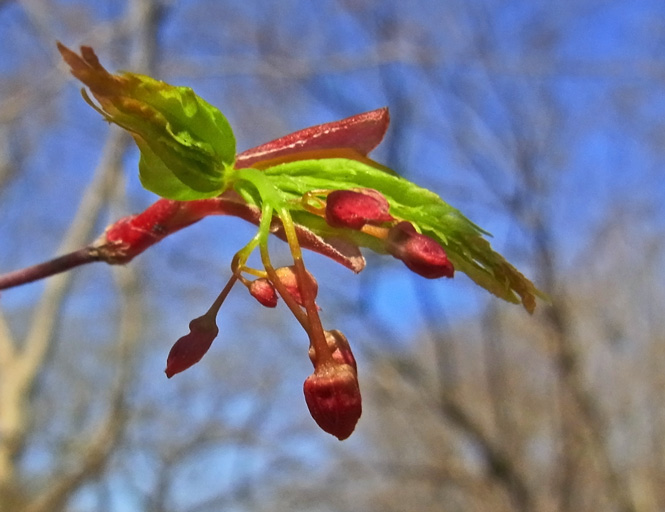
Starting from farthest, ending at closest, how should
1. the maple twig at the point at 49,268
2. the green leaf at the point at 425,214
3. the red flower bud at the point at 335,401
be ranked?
the maple twig at the point at 49,268 → the green leaf at the point at 425,214 → the red flower bud at the point at 335,401

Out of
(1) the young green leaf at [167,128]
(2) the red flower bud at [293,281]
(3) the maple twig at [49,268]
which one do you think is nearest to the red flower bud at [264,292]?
(2) the red flower bud at [293,281]

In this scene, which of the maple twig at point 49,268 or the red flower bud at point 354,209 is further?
the maple twig at point 49,268

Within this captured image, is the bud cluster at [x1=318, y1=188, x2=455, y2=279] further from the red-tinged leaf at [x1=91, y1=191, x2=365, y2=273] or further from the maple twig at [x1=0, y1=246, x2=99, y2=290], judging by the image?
the maple twig at [x1=0, y1=246, x2=99, y2=290]

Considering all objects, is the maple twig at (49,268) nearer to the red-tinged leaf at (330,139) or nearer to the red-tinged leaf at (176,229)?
the red-tinged leaf at (176,229)

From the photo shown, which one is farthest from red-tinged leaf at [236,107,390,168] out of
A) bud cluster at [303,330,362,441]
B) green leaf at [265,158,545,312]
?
bud cluster at [303,330,362,441]

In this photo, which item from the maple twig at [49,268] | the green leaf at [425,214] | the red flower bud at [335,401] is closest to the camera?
the red flower bud at [335,401]

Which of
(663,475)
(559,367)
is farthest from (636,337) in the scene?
(559,367)

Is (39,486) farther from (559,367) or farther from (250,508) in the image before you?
(559,367)
